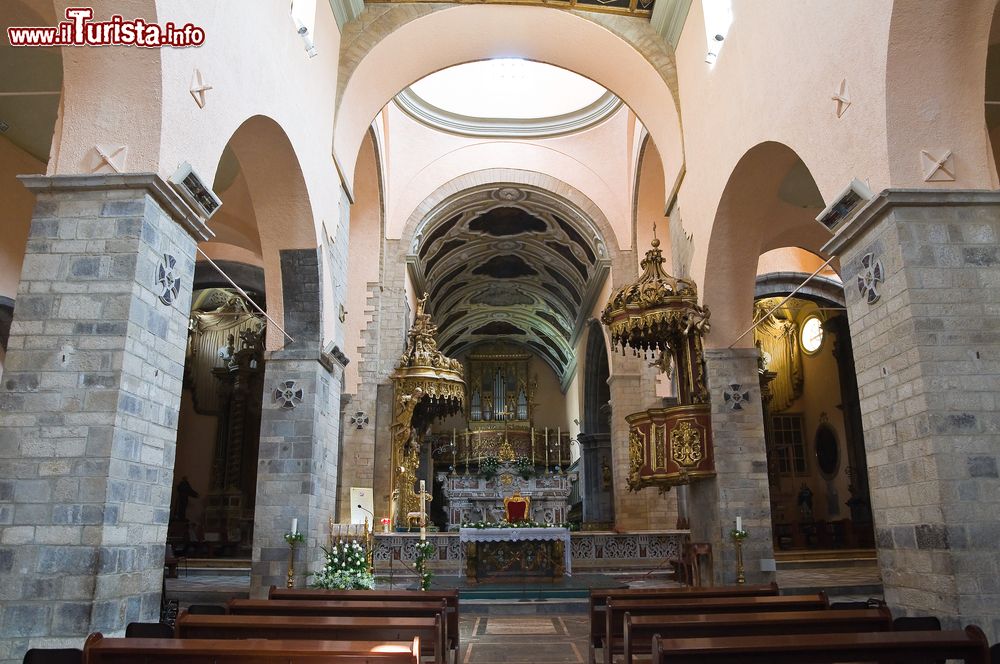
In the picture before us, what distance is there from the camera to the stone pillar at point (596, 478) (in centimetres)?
2181

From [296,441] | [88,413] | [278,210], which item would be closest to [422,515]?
[296,441]

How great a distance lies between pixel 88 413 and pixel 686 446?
7.00 m

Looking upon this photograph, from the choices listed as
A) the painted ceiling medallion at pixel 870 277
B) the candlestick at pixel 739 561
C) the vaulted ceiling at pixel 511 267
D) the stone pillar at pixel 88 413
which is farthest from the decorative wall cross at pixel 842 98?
the vaulted ceiling at pixel 511 267

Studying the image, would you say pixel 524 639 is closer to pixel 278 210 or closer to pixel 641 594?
pixel 641 594

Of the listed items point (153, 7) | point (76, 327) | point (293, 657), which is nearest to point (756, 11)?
point (153, 7)

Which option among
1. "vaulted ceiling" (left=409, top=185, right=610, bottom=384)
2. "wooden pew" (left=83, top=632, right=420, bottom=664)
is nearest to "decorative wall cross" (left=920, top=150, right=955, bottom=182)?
"wooden pew" (left=83, top=632, right=420, bottom=664)

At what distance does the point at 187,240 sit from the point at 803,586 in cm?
922

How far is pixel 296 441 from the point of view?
370 inches

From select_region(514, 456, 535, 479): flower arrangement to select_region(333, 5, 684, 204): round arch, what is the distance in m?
12.1

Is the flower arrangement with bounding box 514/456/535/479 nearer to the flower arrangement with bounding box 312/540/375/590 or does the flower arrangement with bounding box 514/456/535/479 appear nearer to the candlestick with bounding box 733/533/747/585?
the candlestick with bounding box 733/533/747/585

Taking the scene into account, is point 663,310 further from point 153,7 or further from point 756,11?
point 153,7

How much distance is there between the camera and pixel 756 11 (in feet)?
27.5

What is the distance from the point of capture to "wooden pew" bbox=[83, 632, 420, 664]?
3494 mm

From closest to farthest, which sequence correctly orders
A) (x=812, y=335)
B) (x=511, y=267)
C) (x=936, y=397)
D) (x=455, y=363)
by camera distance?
(x=936, y=397)
(x=455, y=363)
(x=812, y=335)
(x=511, y=267)
